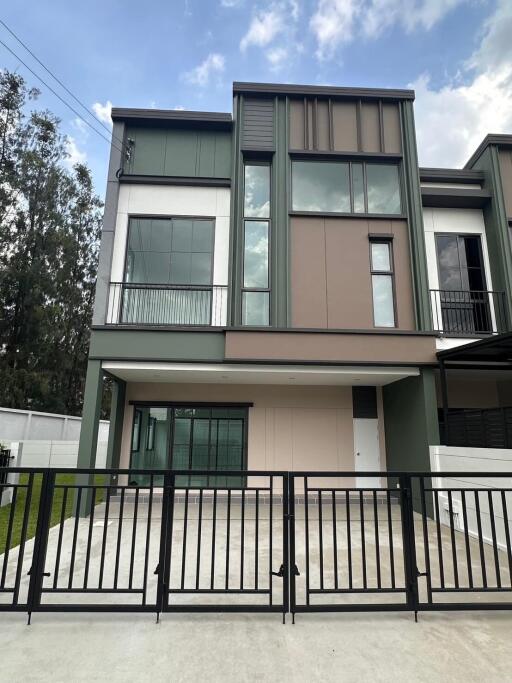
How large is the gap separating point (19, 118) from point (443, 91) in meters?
18.9

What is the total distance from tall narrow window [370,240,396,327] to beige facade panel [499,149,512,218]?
9.77 ft

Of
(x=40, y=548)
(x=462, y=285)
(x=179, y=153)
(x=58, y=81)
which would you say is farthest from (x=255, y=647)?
(x=58, y=81)

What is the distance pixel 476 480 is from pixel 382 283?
13.0ft

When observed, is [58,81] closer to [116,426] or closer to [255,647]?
[116,426]

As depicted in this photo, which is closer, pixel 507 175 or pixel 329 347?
pixel 329 347

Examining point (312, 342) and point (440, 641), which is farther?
point (312, 342)

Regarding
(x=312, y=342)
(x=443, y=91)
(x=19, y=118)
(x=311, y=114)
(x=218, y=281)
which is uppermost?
(x=19, y=118)

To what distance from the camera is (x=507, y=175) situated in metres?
8.48

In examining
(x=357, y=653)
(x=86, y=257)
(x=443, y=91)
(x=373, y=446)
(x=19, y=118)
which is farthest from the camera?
(x=86, y=257)

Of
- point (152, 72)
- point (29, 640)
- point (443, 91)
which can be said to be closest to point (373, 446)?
point (29, 640)

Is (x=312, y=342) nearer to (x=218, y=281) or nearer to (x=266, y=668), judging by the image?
(x=218, y=281)

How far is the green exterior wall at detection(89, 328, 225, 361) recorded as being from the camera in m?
7.06

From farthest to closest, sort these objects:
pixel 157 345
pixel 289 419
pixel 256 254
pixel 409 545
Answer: pixel 289 419, pixel 256 254, pixel 157 345, pixel 409 545

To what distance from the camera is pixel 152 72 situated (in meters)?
9.73
